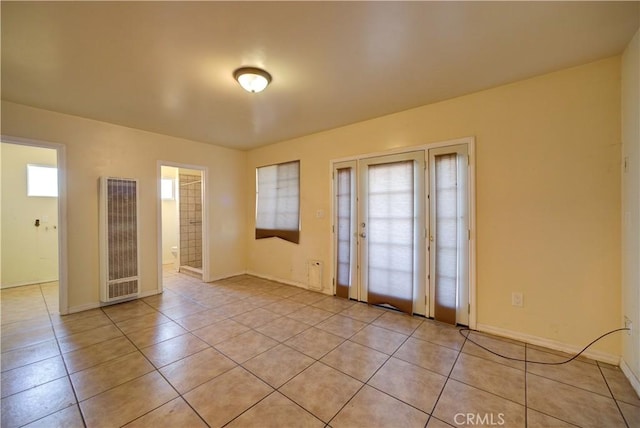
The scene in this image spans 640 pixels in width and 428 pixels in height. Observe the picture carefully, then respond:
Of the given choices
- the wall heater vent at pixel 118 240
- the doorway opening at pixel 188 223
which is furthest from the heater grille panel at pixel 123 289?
the doorway opening at pixel 188 223

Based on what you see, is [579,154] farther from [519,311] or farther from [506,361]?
[506,361]

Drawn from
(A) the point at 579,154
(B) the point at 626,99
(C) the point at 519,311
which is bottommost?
(C) the point at 519,311

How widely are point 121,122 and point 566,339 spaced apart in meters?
5.69

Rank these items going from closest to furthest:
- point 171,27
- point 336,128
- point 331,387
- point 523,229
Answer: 1. point 171,27
2. point 331,387
3. point 523,229
4. point 336,128

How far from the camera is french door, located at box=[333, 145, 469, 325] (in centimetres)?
286

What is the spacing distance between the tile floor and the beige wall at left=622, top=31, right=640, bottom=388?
388mm

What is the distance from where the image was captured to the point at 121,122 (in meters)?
3.58

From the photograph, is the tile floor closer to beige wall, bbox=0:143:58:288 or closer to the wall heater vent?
the wall heater vent

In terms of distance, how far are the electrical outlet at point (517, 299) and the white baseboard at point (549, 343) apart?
0.28m

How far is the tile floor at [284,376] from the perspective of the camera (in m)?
1.61

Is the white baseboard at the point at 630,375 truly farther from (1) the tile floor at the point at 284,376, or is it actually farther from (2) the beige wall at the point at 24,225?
(2) the beige wall at the point at 24,225

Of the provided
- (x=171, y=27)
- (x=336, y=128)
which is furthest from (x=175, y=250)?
(x=171, y=27)

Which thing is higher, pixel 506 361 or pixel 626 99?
pixel 626 99

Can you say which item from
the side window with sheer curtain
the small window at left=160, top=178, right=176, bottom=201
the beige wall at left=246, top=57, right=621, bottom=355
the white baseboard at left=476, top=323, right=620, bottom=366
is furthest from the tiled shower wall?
the white baseboard at left=476, top=323, right=620, bottom=366
